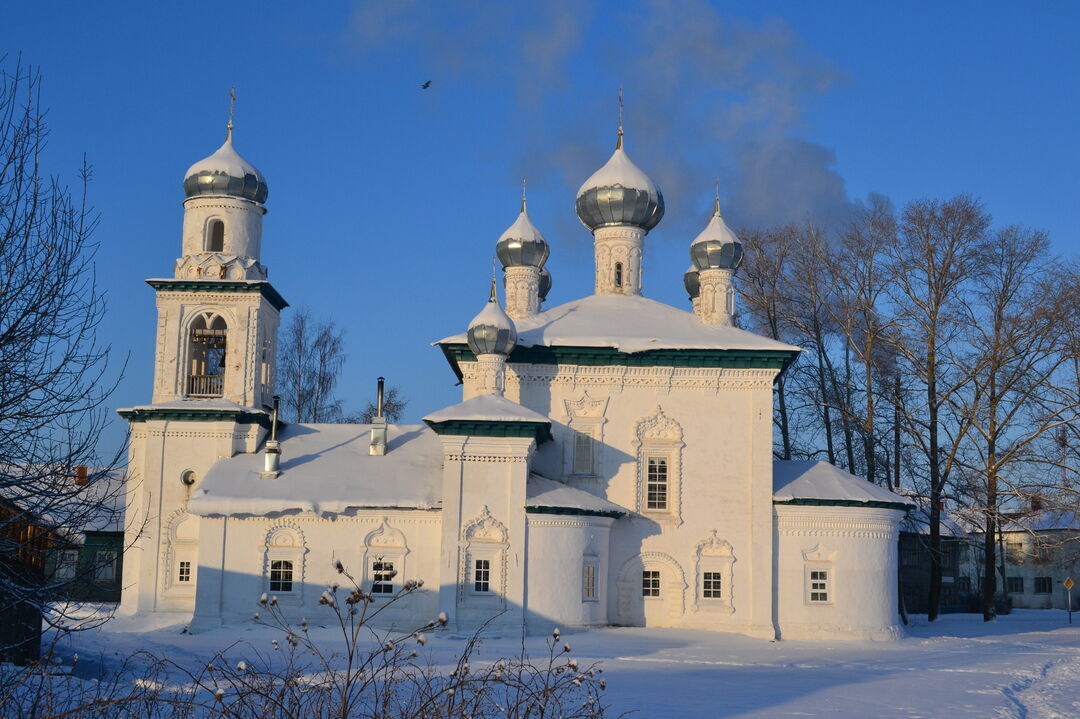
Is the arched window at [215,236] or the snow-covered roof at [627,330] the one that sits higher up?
the arched window at [215,236]

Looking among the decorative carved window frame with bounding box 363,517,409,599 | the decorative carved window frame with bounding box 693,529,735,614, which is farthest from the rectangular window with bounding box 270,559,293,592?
the decorative carved window frame with bounding box 693,529,735,614

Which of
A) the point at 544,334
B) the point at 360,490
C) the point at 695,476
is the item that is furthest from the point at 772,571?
the point at 360,490

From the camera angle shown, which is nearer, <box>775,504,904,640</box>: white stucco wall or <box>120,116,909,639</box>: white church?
<box>120,116,909,639</box>: white church

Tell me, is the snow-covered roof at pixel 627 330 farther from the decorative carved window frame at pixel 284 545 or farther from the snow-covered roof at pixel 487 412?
the decorative carved window frame at pixel 284 545

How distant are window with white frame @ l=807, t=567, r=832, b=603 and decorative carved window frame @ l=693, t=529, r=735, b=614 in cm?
146

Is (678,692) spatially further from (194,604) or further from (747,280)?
(747,280)

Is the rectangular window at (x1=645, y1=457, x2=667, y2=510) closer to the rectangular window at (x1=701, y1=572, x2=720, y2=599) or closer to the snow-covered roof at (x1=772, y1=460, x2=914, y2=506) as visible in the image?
the rectangular window at (x1=701, y1=572, x2=720, y2=599)

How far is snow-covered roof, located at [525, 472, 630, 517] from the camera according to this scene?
20.7 m

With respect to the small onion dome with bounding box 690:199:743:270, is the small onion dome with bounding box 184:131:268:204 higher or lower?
higher

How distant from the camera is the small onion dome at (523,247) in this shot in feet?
81.8

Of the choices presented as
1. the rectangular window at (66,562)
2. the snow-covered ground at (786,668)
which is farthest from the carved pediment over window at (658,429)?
the rectangular window at (66,562)

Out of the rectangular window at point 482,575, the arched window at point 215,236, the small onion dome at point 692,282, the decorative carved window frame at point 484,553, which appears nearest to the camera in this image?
the decorative carved window frame at point 484,553

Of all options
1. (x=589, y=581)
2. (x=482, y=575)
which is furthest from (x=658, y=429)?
(x=482, y=575)

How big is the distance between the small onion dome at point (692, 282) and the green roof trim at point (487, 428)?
336 inches
